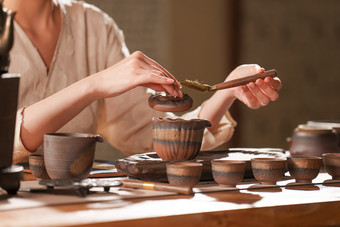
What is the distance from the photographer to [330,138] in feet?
6.41

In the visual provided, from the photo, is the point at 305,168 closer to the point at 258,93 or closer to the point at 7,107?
the point at 258,93

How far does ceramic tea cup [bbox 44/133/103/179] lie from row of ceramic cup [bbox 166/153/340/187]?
0.20 m

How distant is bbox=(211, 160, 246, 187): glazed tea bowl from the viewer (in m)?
1.43

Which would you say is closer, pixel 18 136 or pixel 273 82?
→ pixel 18 136

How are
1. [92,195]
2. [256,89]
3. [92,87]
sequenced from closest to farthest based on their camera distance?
[92,195] < [92,87] < [256,89]

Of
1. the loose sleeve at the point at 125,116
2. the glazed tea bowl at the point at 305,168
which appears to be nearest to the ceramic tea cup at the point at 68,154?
Result: the glazed tea bowl at the point at 305,168

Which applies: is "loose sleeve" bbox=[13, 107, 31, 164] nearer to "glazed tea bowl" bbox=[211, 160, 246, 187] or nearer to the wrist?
the wrist

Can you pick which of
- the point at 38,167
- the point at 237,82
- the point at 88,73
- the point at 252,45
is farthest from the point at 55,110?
the point at 252,45

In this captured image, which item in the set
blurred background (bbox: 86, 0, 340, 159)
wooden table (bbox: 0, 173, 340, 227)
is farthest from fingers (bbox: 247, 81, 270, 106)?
blurred background (bbox: 86, 0, 340, 159)

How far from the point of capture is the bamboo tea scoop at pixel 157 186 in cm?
134

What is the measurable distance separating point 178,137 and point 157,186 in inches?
8.3

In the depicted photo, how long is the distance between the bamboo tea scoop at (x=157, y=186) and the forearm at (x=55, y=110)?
1.25ft

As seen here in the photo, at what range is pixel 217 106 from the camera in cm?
209

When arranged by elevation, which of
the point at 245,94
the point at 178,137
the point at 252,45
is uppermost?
the point at 252,45
